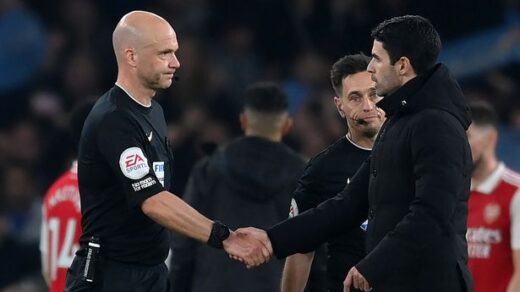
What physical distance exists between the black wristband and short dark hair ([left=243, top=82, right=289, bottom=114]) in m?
1.76

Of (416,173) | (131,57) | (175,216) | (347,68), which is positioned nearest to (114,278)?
(175,216)

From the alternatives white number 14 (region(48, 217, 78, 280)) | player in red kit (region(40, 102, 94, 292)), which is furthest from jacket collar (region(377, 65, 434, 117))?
Answer: white number 14 (region(48, 217, 78, 280))

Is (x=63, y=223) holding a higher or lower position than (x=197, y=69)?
lower

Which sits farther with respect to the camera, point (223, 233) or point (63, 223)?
point (63, 223)

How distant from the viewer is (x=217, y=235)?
5.57 metres

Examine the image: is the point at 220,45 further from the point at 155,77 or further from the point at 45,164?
the point at 155,77

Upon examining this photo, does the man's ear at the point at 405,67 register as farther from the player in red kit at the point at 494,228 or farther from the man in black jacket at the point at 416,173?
the player in red kit at the point at 494,228

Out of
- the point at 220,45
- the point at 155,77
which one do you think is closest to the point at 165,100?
the point at 220,45

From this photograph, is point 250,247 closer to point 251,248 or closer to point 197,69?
point 251,248

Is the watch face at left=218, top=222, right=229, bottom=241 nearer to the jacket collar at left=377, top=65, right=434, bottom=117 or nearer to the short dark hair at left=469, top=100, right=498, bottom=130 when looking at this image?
the jacket collar at left=377, top=65, right=434, bottom=117

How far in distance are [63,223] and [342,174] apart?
2.09 meters

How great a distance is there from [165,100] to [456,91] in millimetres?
5731

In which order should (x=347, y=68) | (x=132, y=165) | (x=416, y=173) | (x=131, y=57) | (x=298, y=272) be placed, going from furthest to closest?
(x=347, y=68) < (x=298, y=272) < (x=131, y=57) < (x=132, y=165) < (x=416, y=173)

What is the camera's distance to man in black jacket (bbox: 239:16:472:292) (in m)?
4.90
